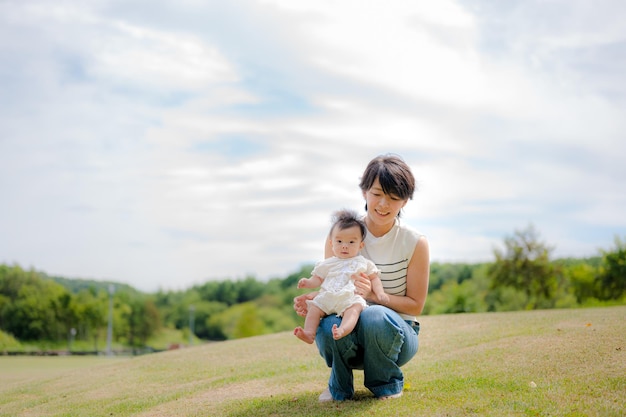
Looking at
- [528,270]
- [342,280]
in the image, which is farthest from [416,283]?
[528,270]

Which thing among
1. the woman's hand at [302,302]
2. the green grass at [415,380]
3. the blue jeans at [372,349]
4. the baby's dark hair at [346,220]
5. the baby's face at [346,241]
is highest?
the baby's dark hair at [346,220]

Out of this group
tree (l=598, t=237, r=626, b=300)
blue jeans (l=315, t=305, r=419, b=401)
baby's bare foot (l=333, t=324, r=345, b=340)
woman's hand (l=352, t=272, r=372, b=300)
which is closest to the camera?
baby's bare foot (l=333, t=324, r=345, b=340)

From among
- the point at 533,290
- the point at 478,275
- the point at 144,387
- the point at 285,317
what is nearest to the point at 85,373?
the point at 144,387

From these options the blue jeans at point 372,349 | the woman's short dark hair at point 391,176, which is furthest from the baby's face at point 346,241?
the blue jeans at point 372,349

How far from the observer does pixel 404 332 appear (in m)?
5.81

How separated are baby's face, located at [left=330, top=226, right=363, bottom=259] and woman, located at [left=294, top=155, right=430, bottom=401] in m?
0.24

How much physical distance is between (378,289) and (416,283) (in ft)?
1.25

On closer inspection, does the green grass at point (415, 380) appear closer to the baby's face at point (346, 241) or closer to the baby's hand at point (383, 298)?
the baby's hand at point (383, 298)

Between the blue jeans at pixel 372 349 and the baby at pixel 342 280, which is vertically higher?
the baby at pixel 342 280

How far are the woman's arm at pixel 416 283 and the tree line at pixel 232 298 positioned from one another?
29.8 meters

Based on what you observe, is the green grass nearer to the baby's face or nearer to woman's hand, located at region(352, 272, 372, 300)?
woman's hand, located at region(352, 272, 372, 300)

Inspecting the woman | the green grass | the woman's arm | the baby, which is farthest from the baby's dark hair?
the green grass

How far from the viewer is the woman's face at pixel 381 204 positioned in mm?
5875

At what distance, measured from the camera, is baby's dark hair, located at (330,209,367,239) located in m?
5.91
